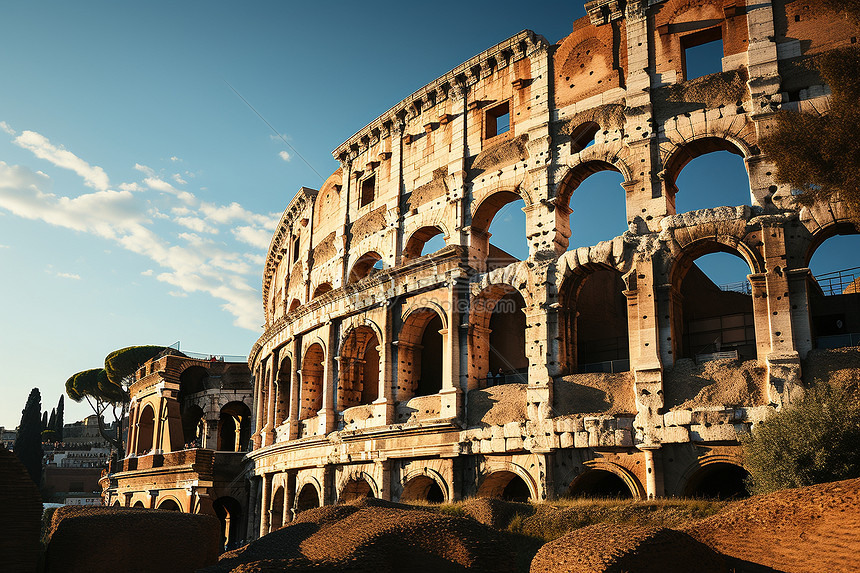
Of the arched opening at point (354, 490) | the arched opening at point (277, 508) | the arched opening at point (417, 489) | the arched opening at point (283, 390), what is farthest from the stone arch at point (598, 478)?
the arched opening at point (283, 390)

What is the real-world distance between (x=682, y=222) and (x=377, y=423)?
904cm

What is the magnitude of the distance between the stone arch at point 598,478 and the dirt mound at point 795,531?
731 centimetres

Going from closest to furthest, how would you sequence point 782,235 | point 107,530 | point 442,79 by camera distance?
point 107,530
point 782,235
point 442,79

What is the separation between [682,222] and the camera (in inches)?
571

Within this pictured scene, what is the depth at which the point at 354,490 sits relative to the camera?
19312mm

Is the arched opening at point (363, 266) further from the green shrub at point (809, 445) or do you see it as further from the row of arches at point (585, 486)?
the green shrub at point (809, 445)

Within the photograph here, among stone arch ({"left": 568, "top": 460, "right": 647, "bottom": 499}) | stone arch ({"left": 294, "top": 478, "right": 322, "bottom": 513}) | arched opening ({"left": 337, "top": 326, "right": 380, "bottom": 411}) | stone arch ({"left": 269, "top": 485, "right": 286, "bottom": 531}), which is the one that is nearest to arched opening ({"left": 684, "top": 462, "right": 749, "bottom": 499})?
stone arch ({"left": 568, "top": 460, "right": 647, "bottom": 499})

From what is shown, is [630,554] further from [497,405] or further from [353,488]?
[353,488]

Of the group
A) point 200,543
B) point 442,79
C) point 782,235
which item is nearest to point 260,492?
point 442,79

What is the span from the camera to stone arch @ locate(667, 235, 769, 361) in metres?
14.2

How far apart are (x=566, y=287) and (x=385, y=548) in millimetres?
10382

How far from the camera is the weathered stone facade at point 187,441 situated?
2698cm

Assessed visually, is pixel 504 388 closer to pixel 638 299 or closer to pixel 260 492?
pixel 638 299

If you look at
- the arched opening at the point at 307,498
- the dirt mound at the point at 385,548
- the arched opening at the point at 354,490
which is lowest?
the arched opening at the point at 307,498
